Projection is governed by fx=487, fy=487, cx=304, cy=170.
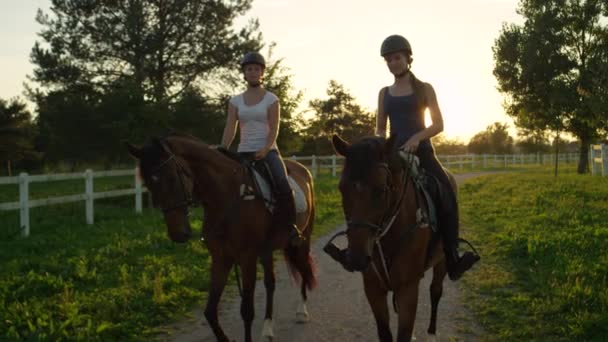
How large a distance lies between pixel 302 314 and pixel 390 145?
2.95 metres

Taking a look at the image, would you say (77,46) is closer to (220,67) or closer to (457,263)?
(220,67)

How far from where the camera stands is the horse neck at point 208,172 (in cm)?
443

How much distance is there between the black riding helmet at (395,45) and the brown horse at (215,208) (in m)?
1.86

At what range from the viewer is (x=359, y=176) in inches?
115

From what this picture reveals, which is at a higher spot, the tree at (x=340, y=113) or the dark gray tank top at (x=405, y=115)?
the tree at (x=340, y=113)

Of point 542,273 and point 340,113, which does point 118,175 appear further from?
point 340,113

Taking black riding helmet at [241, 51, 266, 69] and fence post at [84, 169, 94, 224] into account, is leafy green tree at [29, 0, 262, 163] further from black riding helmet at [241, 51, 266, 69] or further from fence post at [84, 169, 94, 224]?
black riding helmet at [241, 51, 266, 69]

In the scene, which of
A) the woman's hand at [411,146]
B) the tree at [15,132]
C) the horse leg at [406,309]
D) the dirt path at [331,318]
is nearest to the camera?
the horse leg at [406,309]

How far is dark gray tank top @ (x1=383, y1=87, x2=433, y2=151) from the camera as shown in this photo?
3.92 metres

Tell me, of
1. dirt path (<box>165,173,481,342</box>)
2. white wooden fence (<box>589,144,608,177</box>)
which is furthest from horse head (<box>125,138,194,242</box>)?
white wooden fence (<box>589,144,608,177</box>)

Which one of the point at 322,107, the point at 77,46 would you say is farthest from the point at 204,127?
the point at 322,107

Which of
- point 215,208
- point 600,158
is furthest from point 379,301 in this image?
point 600,158

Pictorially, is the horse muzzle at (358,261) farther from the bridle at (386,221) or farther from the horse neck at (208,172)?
the horse neck at (208,172)

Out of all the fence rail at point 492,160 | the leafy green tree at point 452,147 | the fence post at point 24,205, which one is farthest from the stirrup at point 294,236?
the leafy green tree at point 452,147
